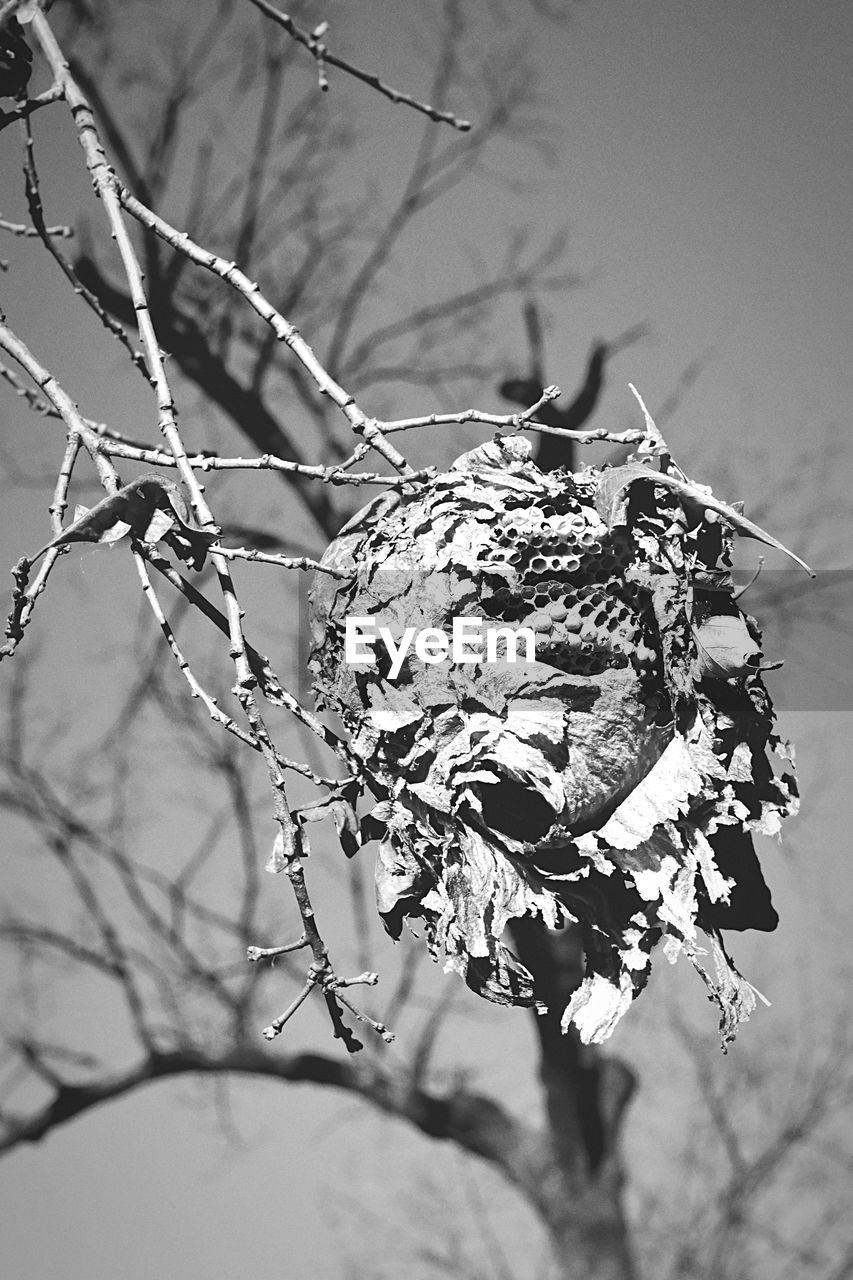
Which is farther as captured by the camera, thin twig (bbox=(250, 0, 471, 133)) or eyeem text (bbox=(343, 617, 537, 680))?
thin twig (bbox=(250, 0, 471, 133))

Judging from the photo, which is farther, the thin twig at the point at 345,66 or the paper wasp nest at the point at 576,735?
the thin twig at the point at 345,66

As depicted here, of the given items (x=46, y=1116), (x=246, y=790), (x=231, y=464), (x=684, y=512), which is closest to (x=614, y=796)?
(x=684, y=512)

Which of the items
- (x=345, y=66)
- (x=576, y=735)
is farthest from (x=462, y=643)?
(x=345, y=66)

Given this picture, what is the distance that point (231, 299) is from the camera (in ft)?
7.16

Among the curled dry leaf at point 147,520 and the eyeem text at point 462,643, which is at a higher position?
the curled dry leaf at point 147,520

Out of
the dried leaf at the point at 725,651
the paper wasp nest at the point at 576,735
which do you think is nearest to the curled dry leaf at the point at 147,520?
the paper wasp nest at the point at 576,735

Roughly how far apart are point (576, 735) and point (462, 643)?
67 mm

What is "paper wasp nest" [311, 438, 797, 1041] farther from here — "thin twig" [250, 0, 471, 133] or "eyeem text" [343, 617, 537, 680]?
"thin twig" [250, 0, 471, 133]

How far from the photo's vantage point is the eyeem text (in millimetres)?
586

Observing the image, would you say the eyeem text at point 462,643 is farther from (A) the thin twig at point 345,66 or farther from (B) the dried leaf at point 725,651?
(A) the thin twig at point 345,66

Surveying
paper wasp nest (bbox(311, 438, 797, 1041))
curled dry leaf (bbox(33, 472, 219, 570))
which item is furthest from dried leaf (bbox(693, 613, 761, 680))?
curled dry leaf (bbox(33, 472, 219, 570))

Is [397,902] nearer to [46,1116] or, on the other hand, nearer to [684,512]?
[684,512]

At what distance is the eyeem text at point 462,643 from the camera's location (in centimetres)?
59

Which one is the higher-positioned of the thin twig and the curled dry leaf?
the thin twig
